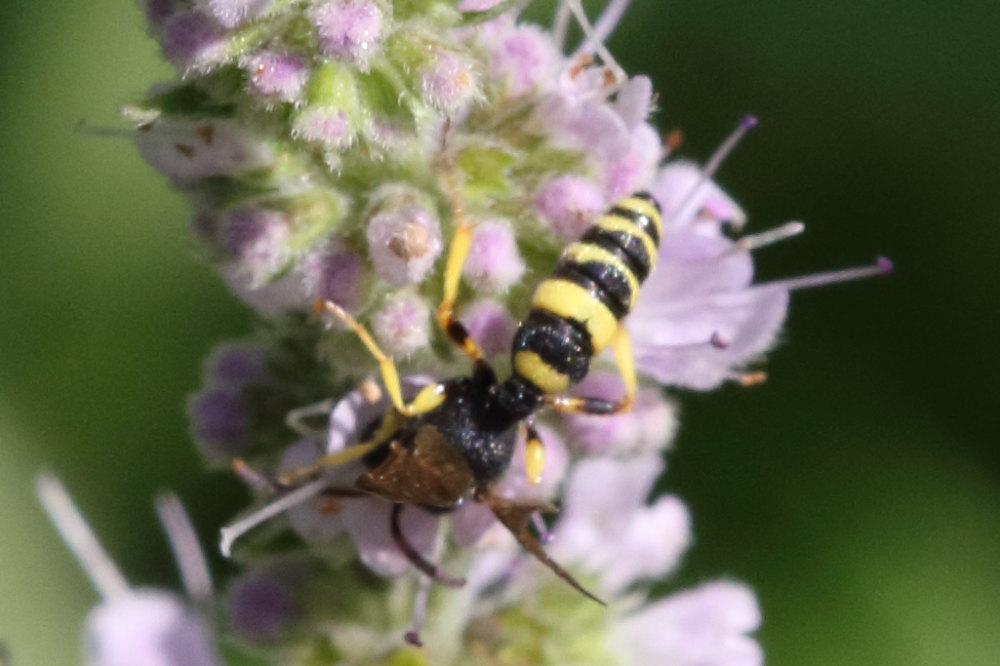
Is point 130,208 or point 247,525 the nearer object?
point 247,525

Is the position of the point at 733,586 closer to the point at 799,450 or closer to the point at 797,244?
the point at 799,450

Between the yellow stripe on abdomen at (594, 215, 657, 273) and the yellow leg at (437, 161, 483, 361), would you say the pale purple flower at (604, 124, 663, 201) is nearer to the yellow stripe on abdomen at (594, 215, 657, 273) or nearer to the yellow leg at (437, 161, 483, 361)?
the yellow stripe on abdomen at (594, 215, 657, 273)

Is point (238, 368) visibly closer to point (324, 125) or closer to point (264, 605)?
point (264, 605)

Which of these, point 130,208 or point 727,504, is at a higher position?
point 130,208

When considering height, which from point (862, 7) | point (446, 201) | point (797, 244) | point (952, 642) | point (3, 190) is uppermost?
point (446, 201)

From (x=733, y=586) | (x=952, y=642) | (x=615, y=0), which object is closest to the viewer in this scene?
(x=615, y=0)

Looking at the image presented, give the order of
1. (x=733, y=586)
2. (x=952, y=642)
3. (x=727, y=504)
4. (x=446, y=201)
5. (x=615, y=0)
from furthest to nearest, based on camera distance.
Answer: (x=727, y=504), (x=952, y=642), (x=733, y=586), (x=615, y=0), (x=446, y=201)

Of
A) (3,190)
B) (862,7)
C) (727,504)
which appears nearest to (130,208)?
(3,190)

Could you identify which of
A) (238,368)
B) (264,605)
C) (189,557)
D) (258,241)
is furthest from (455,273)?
(189,557)
